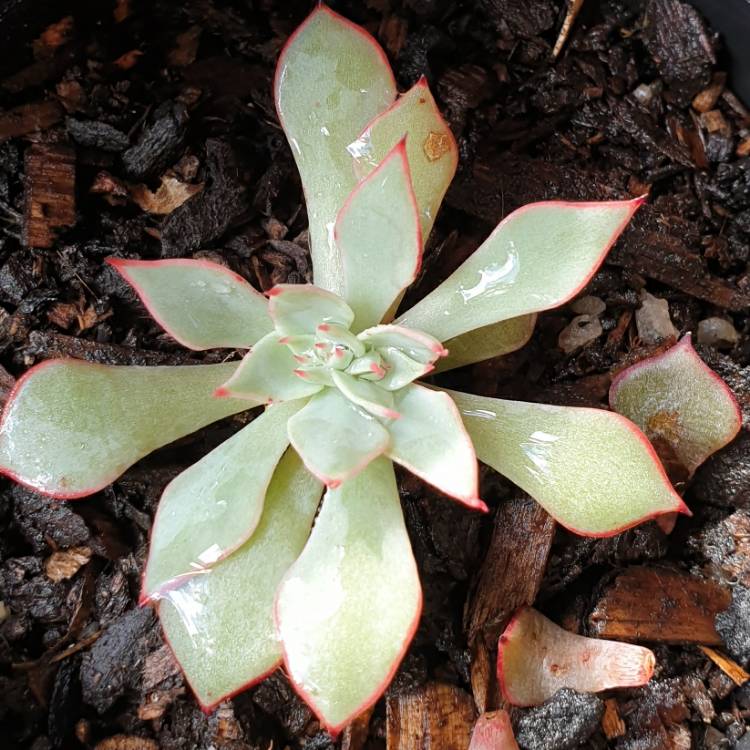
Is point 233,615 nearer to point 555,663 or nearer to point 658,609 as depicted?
point 555,663

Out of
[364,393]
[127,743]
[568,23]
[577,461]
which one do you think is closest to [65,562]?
[127,743]

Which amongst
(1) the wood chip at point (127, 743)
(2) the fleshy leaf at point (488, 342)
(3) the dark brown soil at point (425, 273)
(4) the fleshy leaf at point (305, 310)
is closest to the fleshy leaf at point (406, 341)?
(4) the fleshy leaf at point (305, 310)

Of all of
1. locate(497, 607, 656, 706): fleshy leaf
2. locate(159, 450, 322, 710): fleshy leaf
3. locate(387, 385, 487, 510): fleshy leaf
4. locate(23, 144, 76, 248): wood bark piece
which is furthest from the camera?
locate(23, 144, 76, 248): wood bark piece

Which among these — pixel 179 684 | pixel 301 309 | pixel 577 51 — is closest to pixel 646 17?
pixel 577 51

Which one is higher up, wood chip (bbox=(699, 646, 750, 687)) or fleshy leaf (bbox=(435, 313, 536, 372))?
fleshy leaf (bbox=(435, 313, 536, 372))

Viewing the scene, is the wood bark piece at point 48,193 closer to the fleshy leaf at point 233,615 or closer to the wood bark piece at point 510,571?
the fleshy leaf at point 233,615

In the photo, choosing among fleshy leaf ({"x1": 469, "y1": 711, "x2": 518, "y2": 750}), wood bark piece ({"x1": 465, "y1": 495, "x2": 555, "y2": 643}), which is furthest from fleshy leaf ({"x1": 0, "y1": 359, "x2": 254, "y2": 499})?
fleshy leaf ({"x1": 469, "y1": 711, "x2": 518, "y2": 750})

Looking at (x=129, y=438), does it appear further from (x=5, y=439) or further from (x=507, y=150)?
(x=507, y=150)

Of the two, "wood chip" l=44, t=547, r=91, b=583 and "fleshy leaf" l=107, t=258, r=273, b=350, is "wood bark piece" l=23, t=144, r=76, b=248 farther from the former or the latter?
"wood chip" l=44, t=547, r=91, b=583
